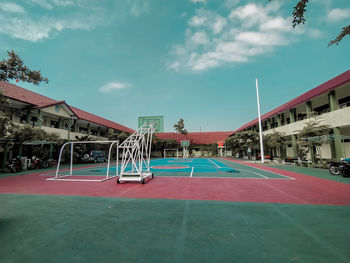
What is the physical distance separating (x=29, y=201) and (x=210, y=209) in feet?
20.1

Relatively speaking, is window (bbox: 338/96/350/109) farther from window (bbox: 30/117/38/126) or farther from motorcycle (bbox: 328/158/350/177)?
window (bbox: 30/117/38/126)

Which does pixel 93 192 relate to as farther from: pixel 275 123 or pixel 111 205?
pixel 275 123

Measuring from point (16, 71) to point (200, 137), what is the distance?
1575 inches

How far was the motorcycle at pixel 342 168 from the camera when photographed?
10.1 meters

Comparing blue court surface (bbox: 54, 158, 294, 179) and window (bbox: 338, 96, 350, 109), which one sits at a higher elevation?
window (bbox: 338, 96, 350, 109)

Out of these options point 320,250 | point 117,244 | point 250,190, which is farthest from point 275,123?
point 117,244

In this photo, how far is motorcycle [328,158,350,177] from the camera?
1015 cm

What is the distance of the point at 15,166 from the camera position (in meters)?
13.0

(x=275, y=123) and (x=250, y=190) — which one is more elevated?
(x=275, y=123)

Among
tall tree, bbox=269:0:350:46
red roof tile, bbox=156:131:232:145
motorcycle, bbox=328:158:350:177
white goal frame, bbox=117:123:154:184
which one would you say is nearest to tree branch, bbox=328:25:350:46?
tall tree, bbox=269:0:350:46

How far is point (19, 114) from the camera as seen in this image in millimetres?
17281

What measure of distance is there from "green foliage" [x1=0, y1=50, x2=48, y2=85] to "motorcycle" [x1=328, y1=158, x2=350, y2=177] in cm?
1706

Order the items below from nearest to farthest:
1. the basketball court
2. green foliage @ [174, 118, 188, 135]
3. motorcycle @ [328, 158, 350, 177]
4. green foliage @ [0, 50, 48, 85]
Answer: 1. the basketball court
2. green foliage @ [0, 50, 48, 85]
3. motorcycle @ [328, 158, 350, 177]
4. green foliage @ [174, 118, 188, 135]

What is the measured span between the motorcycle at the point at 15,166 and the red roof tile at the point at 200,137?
31.7m
